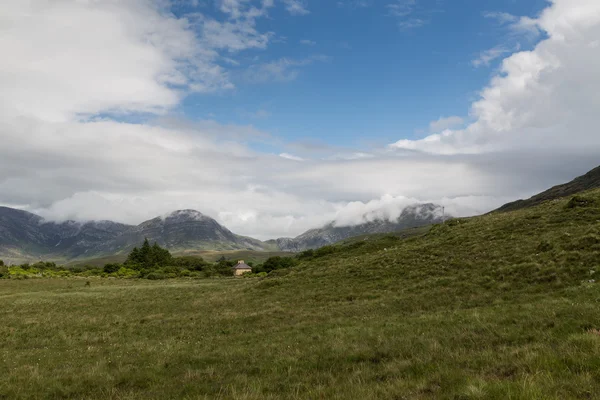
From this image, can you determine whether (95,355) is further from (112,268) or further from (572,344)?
(112,268)

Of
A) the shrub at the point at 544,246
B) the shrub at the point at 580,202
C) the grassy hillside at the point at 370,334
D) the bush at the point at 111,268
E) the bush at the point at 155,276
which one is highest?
the shrub at the point at 580,202

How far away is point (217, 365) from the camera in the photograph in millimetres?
13484

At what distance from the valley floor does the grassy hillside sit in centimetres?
7

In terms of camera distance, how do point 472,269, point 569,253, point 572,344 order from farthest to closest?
point 472,269
point 569,253
point 572,344

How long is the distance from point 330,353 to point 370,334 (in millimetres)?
3181

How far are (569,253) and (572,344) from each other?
18187 mm

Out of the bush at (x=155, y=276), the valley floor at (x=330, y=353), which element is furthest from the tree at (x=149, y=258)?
the valley floor at (x=330, y=353)

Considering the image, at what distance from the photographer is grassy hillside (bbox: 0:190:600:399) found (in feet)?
28.3

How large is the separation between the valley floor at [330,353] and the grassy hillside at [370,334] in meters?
0.07

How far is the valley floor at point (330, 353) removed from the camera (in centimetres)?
808

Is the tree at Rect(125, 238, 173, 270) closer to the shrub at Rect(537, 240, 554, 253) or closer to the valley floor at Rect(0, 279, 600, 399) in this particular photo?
the valley floor at Rect(0, 279, 600, 399)

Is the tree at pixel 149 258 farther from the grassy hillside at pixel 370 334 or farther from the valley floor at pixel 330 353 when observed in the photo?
the valley floor at pixel 330 353

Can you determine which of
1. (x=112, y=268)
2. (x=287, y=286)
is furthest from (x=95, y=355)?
(x=112, y=268)

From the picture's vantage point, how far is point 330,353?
13.1 metres
